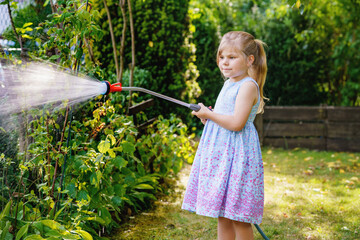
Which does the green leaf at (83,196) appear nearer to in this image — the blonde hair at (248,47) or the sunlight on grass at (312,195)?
the blonde hair at (248,47)

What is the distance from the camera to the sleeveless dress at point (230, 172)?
2275mm

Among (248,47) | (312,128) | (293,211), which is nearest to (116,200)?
(248,47)

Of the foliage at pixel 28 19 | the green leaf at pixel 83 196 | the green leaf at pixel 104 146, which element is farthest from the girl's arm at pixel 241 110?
the foliage at pixel 28 19

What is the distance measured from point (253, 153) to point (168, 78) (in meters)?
Answer: 3.90

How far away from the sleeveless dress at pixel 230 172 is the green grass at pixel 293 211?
2.92 feet

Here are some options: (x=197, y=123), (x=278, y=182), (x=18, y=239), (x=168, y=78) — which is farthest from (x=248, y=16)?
(x=18, y=239)

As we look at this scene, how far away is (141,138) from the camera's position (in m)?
3.98

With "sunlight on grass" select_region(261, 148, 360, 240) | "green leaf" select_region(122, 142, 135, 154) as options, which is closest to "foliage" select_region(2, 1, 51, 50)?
"green leaf" select_region(122, 142, 135, 154)

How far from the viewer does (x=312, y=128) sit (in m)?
6.60

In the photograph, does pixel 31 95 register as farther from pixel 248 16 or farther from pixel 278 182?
pixel 248 16

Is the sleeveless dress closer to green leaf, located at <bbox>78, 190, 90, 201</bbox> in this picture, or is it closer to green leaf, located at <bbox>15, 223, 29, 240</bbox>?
green leaf, located at <bbox>78, 190, 90, 201</bbox>

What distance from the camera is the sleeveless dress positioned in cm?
228

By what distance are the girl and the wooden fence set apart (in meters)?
4.37

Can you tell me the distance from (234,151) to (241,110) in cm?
25
